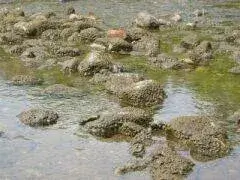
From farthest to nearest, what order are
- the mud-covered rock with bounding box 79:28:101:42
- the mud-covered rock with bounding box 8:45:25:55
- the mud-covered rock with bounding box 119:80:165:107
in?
1. the mud-covered rock with bounding box 79:28:101:42
2. the mud-covered rock with bounding box 8:45:25:55
3. the mud-covered rock with bounding box 119:80:165:107

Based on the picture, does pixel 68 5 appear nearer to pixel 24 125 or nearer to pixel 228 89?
pixel 228 89

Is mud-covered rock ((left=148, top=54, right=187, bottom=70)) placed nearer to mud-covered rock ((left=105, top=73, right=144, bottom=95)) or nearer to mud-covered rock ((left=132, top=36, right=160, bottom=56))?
mud-covered rock ((left=132, top=36, right=160, bottom=56))

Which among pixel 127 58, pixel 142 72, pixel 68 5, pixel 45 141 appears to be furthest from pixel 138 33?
Answer: pixel 45 141

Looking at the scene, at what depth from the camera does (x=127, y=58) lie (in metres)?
21.0

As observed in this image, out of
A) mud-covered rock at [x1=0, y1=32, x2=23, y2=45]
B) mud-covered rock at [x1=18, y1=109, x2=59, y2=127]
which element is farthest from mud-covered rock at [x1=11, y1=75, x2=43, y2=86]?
mud-covered rock at [x1=0, y1=32, x2=23, y2=45]

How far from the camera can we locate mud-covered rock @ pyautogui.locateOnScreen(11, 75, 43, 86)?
17859mm

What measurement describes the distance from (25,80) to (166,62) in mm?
5452

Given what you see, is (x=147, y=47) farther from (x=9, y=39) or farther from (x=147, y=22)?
(x=9, y=39)

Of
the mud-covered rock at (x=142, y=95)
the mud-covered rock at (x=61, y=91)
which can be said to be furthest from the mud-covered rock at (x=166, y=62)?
the mud-covered rock at (x=61, y=91)

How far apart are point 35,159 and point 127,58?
9.33 metres

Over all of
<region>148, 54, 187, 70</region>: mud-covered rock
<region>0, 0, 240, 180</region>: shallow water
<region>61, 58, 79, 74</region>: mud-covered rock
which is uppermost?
<region>61, 58, 79, 74</region>: mud-covered rock

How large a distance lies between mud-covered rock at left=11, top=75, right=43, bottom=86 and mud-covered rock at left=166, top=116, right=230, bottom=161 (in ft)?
19.6

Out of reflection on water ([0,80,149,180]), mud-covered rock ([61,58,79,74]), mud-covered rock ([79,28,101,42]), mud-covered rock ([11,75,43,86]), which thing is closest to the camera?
reflection on water ([0,80,149,180])

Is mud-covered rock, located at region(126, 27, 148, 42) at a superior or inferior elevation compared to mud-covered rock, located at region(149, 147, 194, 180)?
superior
